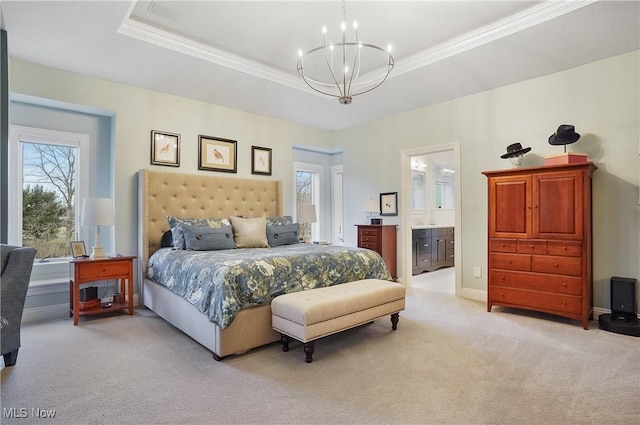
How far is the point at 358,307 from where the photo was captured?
2822 millimetres

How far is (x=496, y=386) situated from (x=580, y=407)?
419 mm

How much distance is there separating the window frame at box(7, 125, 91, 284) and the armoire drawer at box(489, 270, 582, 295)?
4771 mm

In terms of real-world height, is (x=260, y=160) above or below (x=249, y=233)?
above

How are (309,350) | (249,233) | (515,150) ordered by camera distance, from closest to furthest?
1. (309,350)
2. (515,150)
3. (249,233)

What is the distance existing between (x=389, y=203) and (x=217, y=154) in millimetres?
2702

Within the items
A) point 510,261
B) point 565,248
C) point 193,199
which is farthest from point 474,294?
point 193,199

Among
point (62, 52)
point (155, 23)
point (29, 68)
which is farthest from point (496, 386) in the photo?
point (29, 68)

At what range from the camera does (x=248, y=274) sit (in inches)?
105

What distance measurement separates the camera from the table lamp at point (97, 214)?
3.53 metres

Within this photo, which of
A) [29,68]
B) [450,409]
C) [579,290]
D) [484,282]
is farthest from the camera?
[484,282]

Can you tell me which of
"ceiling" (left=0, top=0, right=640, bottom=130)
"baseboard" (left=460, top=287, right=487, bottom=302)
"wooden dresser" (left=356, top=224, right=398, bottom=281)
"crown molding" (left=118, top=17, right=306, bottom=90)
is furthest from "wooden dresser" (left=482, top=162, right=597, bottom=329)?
"crown molding" (left=118, top=17, right=306, bottom=90)

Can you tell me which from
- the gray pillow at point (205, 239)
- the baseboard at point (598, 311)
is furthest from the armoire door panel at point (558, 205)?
the gray pillow at point (205, 239)

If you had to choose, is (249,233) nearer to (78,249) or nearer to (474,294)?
(78,249)

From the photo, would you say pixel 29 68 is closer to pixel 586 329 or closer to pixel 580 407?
pixel 580 407
